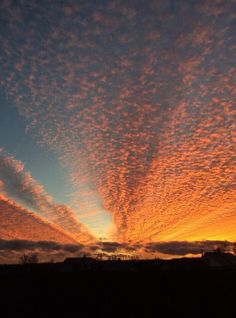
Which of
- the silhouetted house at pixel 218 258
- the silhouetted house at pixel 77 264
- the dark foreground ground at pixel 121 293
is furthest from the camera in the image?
the silhouetted house at pixel 218 258

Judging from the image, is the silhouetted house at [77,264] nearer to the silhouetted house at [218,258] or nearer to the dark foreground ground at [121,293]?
the silhouetted house at [218,258]

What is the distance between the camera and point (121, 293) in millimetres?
21688

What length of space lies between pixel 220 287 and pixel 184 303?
131 inches

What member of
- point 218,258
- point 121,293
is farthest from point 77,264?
point 121,293

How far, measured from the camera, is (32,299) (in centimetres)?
2162

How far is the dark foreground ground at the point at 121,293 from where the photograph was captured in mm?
20516

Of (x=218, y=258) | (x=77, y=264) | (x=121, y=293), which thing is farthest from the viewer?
(x=218, y=258)

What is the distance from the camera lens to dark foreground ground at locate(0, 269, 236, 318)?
808 inches

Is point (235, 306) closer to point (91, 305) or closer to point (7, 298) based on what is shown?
point (91, 305)

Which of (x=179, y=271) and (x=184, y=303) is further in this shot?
(x=179, y=271)

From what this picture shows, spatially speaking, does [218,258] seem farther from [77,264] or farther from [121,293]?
[121,293]

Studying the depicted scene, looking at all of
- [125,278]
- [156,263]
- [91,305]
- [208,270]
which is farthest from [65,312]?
[156,263]

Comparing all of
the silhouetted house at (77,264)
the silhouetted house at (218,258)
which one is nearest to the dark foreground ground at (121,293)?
the silhouetted house at (77,264)

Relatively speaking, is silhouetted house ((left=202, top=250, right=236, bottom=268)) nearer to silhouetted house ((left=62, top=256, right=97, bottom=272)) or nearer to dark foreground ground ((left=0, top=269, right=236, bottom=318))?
silhouetted house ((left=62, top=256, right=97, bottom=272))
